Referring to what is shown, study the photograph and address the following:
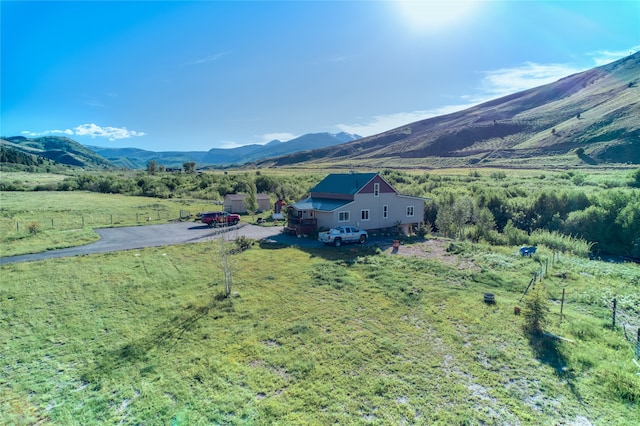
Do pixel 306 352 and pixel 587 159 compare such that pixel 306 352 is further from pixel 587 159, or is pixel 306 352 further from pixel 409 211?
pixel 587 159

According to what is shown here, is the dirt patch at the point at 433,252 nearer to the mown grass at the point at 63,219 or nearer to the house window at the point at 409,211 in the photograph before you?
the house window at the point at 409,211

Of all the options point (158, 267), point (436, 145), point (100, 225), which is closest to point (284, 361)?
point (158, 267)

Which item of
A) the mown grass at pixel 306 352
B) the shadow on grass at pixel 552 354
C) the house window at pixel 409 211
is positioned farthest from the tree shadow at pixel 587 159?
the shadow on grass at pixel 552 354

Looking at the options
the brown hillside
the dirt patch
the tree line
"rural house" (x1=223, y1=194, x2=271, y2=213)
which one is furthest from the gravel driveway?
the brown hillside

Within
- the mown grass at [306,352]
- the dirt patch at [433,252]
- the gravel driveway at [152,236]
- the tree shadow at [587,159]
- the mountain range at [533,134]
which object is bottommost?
the dirt patch at [433,252]

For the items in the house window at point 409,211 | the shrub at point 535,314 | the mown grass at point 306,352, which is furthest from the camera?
the house window at point 409,211

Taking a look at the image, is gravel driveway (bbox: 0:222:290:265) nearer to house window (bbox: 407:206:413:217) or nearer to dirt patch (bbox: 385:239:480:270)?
dirt patch (bbox: 385:239:480:270)

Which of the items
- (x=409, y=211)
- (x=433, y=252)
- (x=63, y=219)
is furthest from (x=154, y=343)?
(x=63, y=219)
